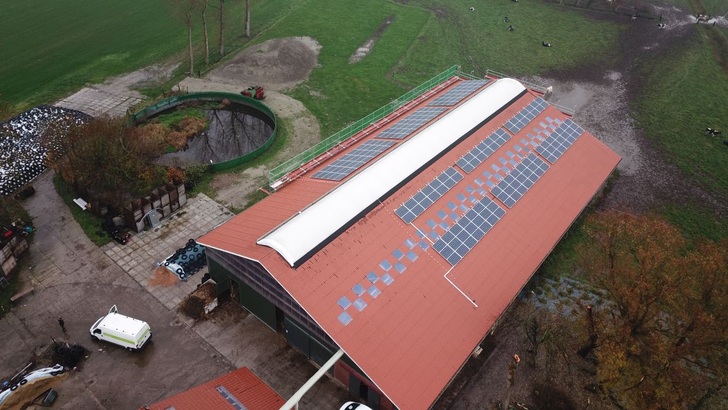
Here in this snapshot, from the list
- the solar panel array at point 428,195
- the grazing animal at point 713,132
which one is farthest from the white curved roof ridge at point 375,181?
the grazing animal at point 713,132

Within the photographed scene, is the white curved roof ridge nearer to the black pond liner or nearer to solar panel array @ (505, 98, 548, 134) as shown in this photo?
solar panel array @ (505, 98, 548, 134)

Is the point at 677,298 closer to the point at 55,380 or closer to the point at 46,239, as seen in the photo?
the point at 55,380

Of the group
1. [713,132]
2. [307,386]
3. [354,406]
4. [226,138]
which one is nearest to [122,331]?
[307,386]

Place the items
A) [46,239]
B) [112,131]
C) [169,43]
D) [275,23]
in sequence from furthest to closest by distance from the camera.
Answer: [275,23] < [169,43] < [112,131] < [46,239]

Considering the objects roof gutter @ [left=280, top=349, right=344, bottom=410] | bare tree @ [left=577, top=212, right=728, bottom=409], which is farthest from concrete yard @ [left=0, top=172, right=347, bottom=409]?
bare tree @ [left=577, top=212, right=728, bottom=409]

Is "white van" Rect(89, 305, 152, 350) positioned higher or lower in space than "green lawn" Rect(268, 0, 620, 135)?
lower

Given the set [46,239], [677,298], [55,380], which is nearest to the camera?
[55,380]

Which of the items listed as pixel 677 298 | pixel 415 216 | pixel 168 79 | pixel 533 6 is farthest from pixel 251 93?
pixel 533 6
